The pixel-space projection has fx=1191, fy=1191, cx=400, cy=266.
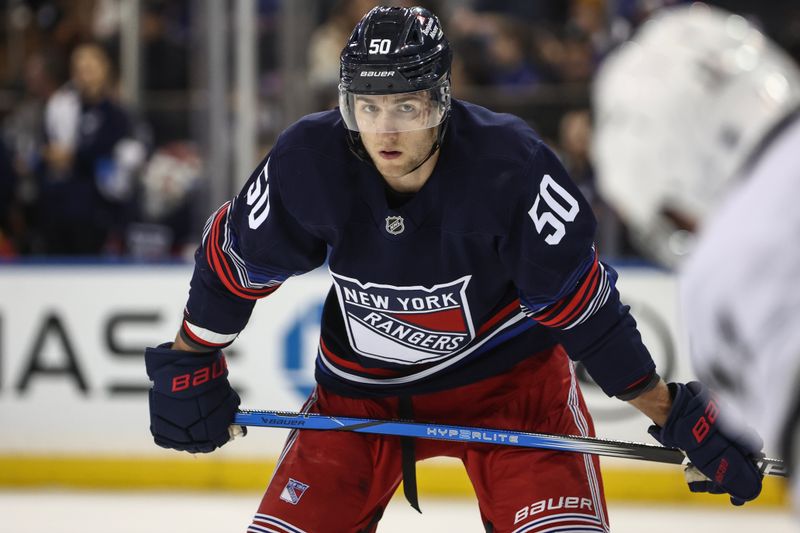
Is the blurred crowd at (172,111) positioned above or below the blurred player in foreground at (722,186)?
below

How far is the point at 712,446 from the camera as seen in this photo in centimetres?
220

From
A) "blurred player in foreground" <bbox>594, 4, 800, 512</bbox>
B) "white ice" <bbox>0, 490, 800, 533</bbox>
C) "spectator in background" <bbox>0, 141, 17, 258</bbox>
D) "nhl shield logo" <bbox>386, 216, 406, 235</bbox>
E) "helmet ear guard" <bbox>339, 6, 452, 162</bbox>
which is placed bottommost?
"white ice" <bbox>0, 490, 800, 533</bbox>

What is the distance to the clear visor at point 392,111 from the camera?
6.99ft

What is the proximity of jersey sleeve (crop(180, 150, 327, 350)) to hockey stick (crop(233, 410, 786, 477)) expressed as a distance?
233 mm

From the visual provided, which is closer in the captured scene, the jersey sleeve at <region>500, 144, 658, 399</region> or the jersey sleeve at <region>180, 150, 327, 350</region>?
the jersey sleeve at <region>500, 144, 658, 399</region>

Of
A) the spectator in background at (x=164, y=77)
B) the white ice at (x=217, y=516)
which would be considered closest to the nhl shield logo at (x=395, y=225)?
the white ice at (x=217, y=516)

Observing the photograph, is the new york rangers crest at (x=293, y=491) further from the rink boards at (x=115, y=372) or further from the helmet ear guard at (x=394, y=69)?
the rink boards at (x=115, y=372)

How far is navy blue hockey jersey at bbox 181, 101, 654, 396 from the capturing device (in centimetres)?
211

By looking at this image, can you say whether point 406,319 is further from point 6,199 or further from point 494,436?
point 6,199

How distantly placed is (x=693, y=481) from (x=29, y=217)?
4349mm

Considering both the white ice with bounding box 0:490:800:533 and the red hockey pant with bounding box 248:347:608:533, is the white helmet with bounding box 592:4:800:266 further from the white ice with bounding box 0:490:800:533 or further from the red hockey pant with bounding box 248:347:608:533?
the white ice with bounding box 0:490:800:533

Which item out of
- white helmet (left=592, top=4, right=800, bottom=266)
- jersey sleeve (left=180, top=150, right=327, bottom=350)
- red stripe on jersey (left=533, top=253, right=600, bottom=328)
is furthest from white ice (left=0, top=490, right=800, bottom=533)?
white helmet (left=592, top=4, right=800, bottom=266)

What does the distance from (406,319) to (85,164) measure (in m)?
3.85

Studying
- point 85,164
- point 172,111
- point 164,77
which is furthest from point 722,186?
point 164,77
